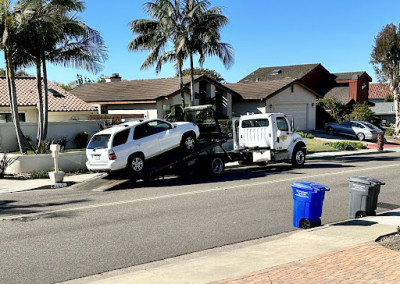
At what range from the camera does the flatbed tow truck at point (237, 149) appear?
16578 mm

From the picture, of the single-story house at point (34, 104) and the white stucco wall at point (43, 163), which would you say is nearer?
the white stucco wall at point (43, 163)

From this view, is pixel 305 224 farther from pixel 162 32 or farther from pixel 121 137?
pixel 162 32

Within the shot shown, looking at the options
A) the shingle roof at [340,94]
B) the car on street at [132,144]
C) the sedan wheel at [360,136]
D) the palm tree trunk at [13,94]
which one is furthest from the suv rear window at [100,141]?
the shingle roof at [340,94]

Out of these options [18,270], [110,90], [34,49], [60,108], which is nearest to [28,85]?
[60,108]

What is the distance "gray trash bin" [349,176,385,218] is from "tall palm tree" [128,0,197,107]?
18332 mm

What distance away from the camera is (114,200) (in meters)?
13.0

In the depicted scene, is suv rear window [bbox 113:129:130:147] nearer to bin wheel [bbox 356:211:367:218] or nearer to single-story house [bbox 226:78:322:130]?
bin wheel [bbox 356:211:367:218]

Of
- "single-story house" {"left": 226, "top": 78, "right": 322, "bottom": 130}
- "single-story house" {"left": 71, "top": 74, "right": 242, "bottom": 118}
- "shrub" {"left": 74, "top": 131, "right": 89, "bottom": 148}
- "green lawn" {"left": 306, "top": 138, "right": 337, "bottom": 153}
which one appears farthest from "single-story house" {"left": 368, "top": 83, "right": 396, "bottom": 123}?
"shrub" {"left": 74, "top": 131, "right": 89, "bottom": 148}

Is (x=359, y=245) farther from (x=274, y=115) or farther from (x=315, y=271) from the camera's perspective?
(x=274, y=115)

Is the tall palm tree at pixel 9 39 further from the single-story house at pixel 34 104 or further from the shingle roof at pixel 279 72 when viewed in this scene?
the shingle roof at pixel 279 72

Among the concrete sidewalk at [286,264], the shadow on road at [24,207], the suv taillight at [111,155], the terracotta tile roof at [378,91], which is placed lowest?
the concrete sidewalk at [286,264]

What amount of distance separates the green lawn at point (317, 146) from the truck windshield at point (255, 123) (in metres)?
10.2

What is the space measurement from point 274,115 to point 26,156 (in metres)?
10.2

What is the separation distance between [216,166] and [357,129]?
2256 centimetres
